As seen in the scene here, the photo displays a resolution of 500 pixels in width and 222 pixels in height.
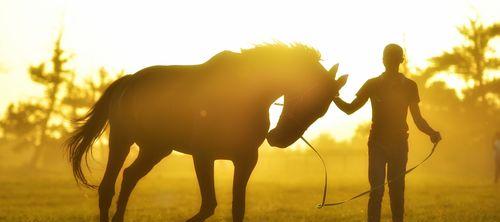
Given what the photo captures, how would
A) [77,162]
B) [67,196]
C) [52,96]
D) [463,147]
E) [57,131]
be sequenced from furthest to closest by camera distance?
[57,131] < [52,96] < [463,147] < [67,196] < [77,162]

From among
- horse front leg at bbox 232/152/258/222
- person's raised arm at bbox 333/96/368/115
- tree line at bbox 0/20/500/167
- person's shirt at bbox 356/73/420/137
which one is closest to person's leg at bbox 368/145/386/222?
person's shirt at bbox 356/73/420/137

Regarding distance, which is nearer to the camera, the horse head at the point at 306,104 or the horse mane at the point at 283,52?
the horse head at the point at 306,104

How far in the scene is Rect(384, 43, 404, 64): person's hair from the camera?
7191 mm

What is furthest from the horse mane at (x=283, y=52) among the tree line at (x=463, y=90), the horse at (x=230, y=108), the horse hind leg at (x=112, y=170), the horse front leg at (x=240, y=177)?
the tree line at (x=463, y=90)

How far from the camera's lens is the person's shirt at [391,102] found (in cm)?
715

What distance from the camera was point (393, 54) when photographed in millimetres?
7191

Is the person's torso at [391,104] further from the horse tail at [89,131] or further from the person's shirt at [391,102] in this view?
the horse tail at [89,131]

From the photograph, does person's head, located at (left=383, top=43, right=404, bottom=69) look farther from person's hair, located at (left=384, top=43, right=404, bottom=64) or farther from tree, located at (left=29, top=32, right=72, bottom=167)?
tree, located at (left=29, top=32, right=72, bottom=167)

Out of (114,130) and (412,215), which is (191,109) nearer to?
(114,130)

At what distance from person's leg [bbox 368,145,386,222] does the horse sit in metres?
1.11

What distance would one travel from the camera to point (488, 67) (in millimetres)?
46188

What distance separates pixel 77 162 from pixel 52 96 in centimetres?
5028

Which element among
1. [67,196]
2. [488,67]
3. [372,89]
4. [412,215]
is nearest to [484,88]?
[488,67]

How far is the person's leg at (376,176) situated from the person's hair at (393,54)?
3.49 feet
